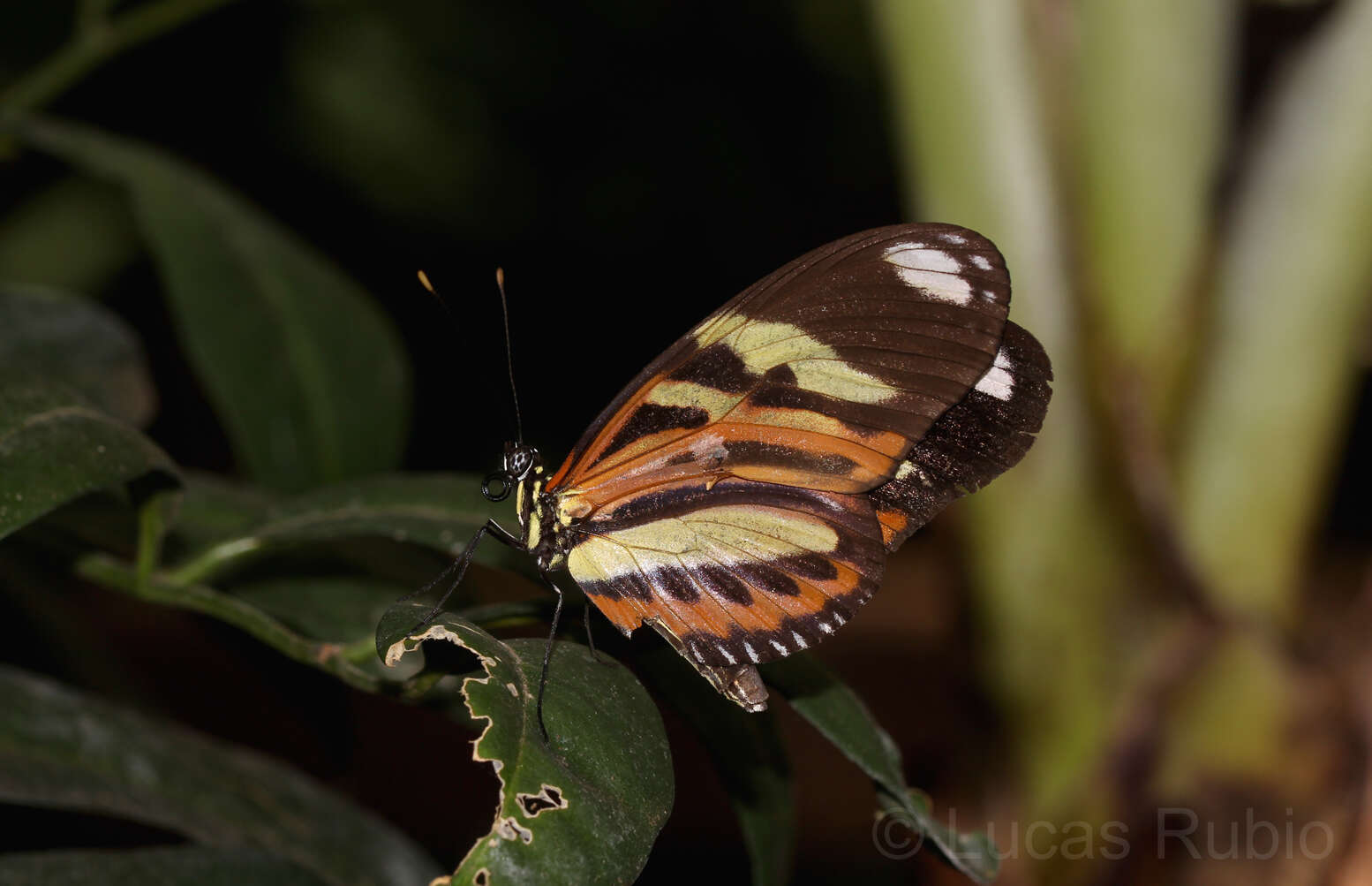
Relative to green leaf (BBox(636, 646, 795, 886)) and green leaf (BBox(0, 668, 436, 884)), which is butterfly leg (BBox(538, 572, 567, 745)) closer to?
green leaf (BBox(636, 646, 795, 886))

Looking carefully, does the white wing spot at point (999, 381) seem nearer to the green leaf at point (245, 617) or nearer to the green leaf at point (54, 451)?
the green leaf at point (245, 617)

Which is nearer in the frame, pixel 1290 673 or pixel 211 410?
pixel 1290 673

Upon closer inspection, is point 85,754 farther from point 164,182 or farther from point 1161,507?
point 1161,507

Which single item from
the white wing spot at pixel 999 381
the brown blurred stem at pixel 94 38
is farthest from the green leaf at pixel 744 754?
the brown blurred stem at pixel 94 38

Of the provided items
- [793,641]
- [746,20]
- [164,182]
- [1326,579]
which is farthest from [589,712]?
[746,20]

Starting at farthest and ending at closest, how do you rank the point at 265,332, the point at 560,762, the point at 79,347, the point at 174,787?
the point at 265,332, the point at 79,347, the point at 174,787, the point at 560,762

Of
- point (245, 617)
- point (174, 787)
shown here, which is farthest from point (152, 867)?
point (245, 617)

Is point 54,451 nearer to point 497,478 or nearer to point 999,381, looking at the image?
point 497,478

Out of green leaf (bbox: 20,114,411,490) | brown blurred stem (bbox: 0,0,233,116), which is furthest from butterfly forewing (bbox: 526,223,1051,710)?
brown blurred stem (bbox: 0,0,233,116)
